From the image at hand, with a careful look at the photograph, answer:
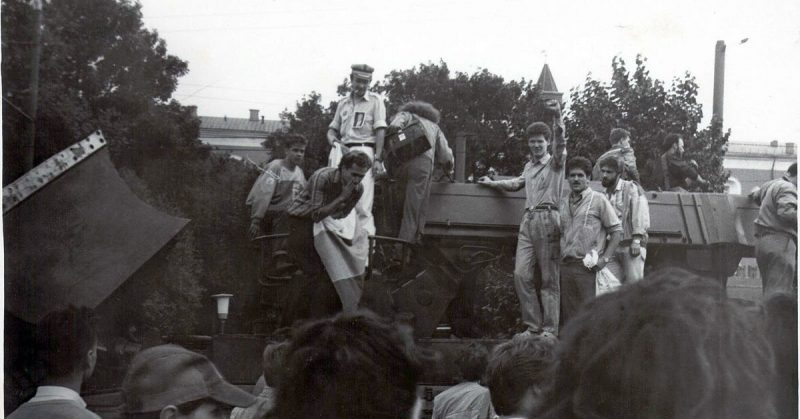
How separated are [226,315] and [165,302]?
0.37m

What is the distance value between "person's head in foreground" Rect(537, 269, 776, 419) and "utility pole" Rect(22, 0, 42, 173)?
2.97m

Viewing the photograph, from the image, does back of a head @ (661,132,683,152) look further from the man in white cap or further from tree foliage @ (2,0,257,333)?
tree foliage @ (2,0,257,333)

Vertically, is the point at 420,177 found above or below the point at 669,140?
below

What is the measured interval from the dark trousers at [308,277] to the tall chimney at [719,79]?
1.95 m

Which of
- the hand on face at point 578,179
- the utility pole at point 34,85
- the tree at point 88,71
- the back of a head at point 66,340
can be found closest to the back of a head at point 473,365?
the back of a head at point 66,340

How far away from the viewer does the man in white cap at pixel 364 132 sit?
482cm

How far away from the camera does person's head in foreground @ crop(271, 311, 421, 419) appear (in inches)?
57.5

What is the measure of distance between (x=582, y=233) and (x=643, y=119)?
0.67m

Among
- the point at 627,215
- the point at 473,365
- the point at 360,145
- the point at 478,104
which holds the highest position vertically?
the point at 478,104

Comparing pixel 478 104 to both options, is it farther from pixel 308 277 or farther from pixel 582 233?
pixel 308 277

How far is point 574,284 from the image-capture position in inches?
200

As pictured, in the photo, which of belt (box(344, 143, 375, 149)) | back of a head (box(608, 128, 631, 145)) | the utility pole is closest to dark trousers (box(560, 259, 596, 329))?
back of a head (box(608, 128, 631, 145))

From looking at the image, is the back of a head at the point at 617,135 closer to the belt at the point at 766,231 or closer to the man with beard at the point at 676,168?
the man with beard at the point at 676,168

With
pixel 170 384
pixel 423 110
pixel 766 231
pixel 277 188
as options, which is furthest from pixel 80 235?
pixel 766 231
